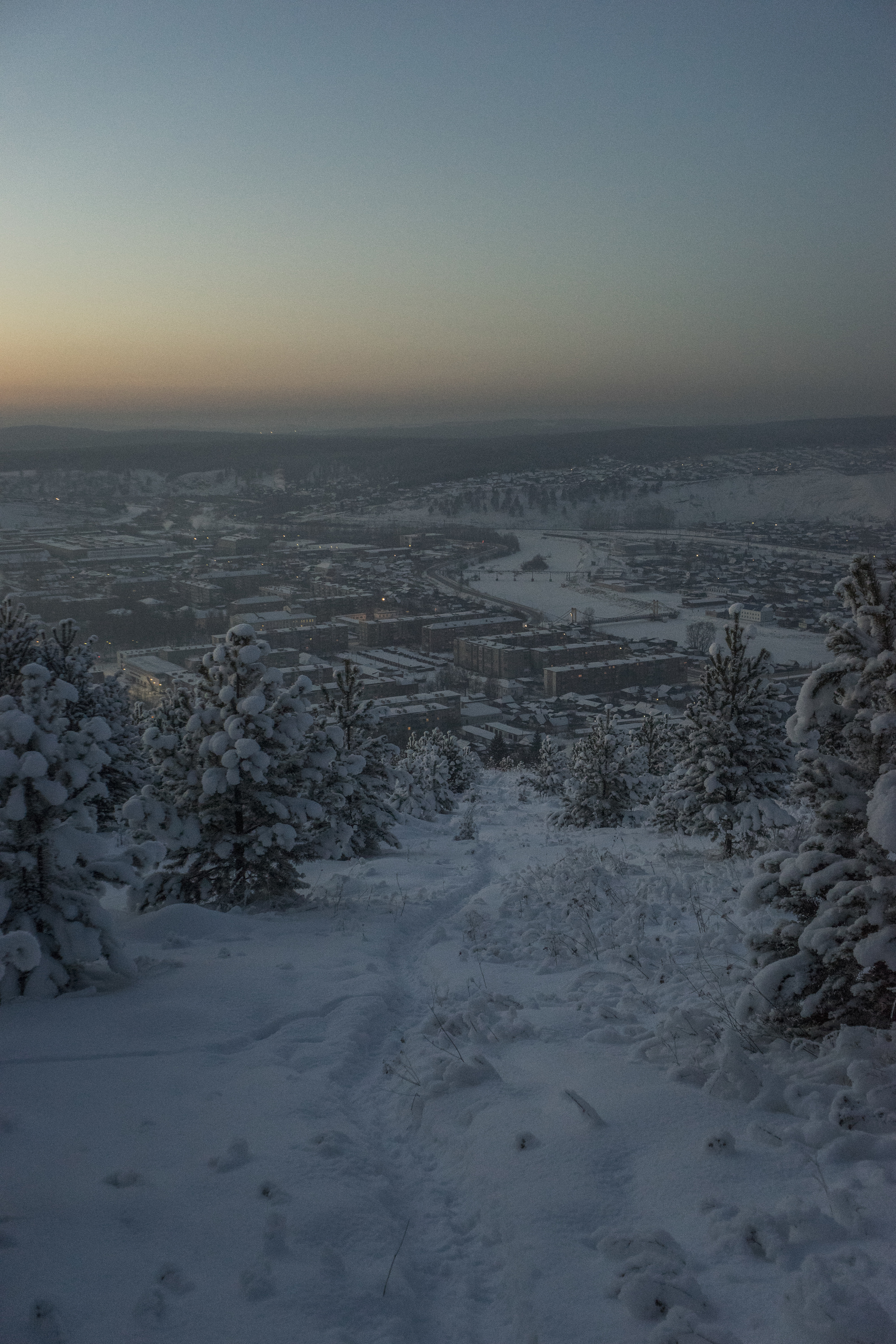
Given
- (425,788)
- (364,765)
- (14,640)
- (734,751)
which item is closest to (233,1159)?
(364,765)

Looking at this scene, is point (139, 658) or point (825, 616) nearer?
point (825, 616)

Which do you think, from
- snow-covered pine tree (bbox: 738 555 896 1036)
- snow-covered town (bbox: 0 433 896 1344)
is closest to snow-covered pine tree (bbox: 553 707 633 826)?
snow-covered town (bbox: 0 433 896 1344)

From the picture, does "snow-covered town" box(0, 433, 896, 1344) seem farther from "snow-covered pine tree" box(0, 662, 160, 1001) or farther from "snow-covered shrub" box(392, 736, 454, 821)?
"snow-covered shrub" box(392, 736, 454, 821)

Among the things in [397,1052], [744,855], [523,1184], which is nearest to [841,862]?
[523,1184]

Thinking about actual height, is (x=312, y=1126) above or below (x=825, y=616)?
below

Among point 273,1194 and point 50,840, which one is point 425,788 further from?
point 273,1194

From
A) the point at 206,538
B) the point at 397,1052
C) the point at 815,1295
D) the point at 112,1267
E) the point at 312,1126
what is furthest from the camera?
the point at 206,538

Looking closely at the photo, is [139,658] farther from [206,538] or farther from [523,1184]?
[523,1184]
